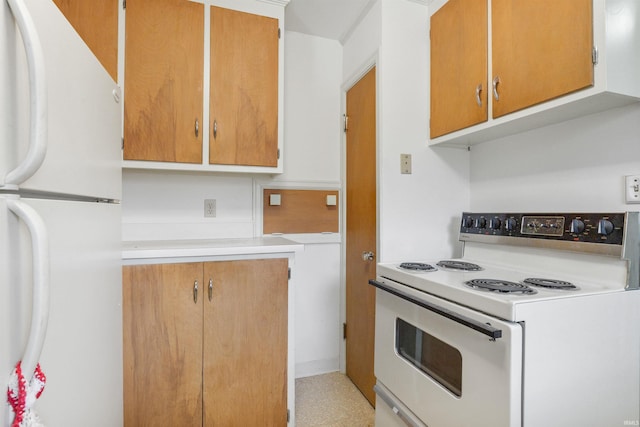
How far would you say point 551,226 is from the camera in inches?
51.5

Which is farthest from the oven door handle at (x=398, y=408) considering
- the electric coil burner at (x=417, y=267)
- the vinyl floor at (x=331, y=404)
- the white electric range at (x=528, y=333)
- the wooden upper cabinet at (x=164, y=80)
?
the wooden upper cabinet at (x=164, y=80)

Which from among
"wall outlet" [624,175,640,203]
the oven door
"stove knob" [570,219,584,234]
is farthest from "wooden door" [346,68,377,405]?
"wall outlet" [624,175,640,203]

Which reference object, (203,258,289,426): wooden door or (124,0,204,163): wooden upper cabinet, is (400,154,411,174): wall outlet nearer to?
(203,258,289,426): wooden door

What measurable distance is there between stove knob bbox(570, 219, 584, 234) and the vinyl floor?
4.63ft

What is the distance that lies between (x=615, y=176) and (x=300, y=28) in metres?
1.99

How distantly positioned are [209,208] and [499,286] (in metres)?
1.62

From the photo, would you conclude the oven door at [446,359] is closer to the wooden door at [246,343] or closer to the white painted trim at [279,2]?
the wooden door at [246,343]

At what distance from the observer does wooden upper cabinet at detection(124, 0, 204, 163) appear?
5.18ft

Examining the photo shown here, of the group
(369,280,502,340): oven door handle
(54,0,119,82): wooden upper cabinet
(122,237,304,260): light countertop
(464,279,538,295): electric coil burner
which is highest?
(54,0,119,82): wooden upper cabinet

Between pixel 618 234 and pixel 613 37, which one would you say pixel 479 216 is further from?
pixel 613 37

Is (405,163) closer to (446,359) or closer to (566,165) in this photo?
(566,165)

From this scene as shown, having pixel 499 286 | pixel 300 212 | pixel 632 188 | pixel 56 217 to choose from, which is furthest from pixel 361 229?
pixel 56 217

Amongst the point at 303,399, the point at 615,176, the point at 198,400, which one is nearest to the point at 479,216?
the point at 615,176

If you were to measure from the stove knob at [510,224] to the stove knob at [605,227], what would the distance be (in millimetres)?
347
